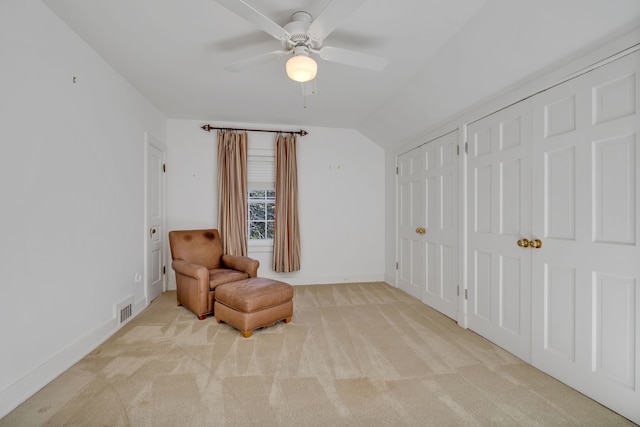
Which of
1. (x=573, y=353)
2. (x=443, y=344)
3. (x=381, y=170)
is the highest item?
(x=381, y=170)

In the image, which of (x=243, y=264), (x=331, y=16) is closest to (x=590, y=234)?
(x=331, y=16)

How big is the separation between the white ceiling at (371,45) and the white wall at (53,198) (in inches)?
12.1

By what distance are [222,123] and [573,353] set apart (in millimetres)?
4554

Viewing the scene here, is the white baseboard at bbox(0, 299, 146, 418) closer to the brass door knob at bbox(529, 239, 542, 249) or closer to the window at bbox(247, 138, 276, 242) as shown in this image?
the window at bbox(247, 138, 276, 242)

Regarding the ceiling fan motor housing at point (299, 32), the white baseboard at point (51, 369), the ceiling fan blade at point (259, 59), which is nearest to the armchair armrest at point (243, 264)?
the white baseboard at point (51, 369)

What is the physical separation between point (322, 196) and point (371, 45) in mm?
2535

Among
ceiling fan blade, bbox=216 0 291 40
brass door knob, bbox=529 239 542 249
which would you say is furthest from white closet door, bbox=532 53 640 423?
ceiling fan blade, bbox=216 0 291 40

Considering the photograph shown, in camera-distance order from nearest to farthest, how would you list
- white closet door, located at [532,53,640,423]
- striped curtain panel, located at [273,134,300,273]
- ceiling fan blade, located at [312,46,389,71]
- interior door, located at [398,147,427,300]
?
white closet door, located at [532,53,640,423] → ceiling fan blade, located at [312,46,389,71] → interior door, located at [398,147,427,300] → striped curtain panel, located at [273,134,300,273]

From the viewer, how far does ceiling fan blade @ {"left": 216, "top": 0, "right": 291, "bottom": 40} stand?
4.74ft

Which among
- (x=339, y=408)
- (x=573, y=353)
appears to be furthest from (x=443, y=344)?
(x=339, y=408)

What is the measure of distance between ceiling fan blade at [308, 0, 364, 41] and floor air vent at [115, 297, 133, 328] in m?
2.95

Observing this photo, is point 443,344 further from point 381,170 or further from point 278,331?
point 381,170

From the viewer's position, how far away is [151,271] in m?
3.55

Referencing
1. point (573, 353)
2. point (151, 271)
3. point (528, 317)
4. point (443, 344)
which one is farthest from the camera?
point (151, 271)
